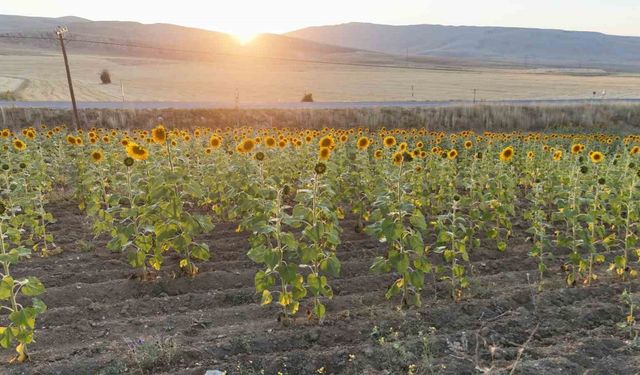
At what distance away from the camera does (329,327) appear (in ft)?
17.1

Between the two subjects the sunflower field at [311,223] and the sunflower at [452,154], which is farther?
the sunflower at [452,154]

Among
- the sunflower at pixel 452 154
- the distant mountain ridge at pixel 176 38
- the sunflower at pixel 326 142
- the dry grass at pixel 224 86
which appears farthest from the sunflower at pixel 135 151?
the distant mountain ridge at pixel 176 38

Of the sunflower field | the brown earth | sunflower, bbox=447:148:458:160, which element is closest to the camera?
the brown earth

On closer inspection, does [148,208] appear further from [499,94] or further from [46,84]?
[499,94]

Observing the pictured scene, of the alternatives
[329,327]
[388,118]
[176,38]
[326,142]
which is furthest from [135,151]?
[176,38]

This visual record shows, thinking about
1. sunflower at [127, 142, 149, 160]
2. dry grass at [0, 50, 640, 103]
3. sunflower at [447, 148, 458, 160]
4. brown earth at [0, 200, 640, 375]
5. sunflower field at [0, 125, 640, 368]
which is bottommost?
brown earth at [0, 200, 640, 375]

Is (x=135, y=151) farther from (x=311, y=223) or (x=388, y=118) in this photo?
(x=388, y=118)

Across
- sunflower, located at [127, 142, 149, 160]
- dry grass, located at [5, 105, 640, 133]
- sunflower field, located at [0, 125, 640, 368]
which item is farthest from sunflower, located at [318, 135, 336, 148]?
dry grass, located at [5, 105, 640, 133]

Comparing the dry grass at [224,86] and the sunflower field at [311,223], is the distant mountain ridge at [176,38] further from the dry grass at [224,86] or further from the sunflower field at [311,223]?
the sunflower field at [311,223]

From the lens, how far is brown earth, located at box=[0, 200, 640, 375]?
177 inches

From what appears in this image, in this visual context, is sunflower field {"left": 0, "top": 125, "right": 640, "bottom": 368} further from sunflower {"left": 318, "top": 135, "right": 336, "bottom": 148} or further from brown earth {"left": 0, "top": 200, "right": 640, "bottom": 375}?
brown earth {"left": 0, "top": 200, "right": 640, "bottom": 375}

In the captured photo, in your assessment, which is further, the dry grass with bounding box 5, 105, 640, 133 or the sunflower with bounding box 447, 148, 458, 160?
the dry grass with bounding box 5, 105, 640, 133

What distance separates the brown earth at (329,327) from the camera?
448 cm

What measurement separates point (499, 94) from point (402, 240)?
47.8m
